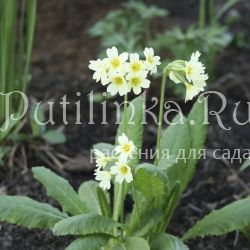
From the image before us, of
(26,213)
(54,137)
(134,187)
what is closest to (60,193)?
(26,213)

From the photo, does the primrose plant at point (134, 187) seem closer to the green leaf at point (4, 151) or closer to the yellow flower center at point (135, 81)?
the yellow flower center at point (135, 81)

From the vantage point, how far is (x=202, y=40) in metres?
3.35

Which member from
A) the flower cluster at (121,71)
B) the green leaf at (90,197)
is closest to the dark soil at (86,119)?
the green leaf at (90,197)

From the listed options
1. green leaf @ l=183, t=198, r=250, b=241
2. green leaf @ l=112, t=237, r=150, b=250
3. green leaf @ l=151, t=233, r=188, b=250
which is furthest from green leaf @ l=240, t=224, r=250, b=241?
green leaf @ l=112, t=237, r=150, b=250

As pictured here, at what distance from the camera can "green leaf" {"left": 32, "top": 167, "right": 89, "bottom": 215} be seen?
7.02 ft

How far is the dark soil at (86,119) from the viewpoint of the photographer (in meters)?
2.46

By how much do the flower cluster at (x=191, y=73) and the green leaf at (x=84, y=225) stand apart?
0.47 m

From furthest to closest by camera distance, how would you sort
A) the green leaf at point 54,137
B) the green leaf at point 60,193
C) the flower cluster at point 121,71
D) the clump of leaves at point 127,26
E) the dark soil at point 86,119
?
the clump of leaves at point 127,26 → the green leaf at point 54,137 → the dark soil at point 86,119 → the green leaf at point 60,193 → the flower cluster at point 121,71

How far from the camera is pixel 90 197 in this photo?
232 cm

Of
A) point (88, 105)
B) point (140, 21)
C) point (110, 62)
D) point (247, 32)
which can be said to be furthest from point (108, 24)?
point (110, 62)

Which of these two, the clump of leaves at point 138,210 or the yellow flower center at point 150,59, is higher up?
the yellow flower center at point 150,59

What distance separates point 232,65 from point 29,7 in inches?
61.9

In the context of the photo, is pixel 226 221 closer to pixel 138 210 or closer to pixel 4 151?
Answer: pixel 138 210

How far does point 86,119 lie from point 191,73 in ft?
4.65
